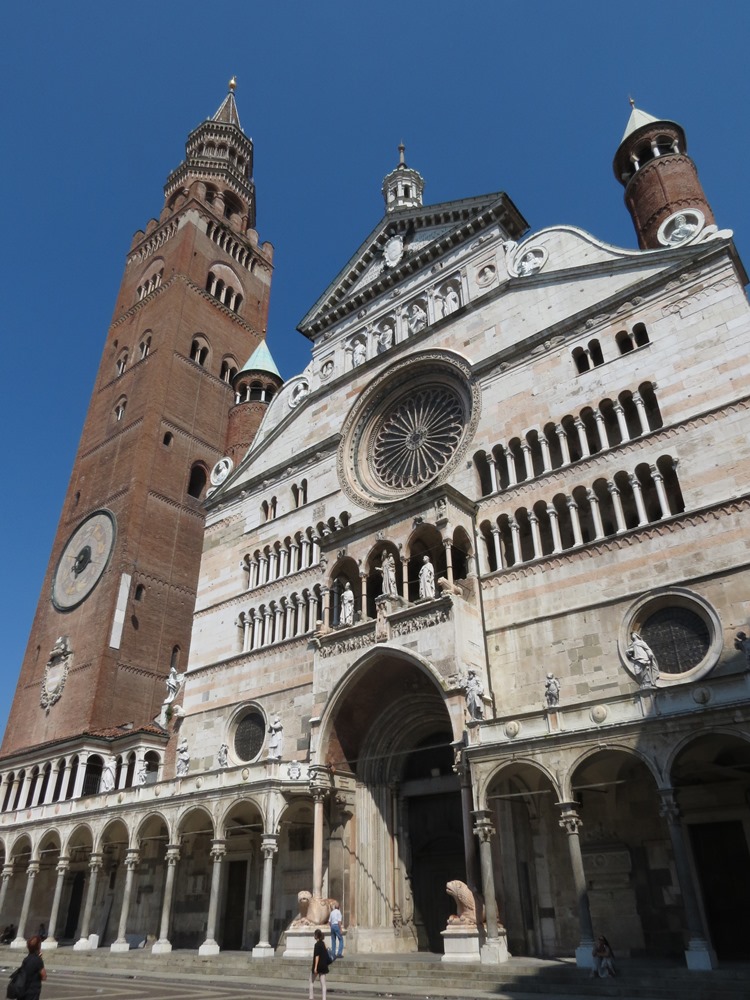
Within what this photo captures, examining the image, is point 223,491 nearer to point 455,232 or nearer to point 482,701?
point 455,232

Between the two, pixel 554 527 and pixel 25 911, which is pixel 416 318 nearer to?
pixel 554 527

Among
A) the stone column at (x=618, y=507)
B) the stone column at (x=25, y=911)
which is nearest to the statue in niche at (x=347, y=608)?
the stone column at (x=618, y=507)

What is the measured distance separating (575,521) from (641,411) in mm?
3383

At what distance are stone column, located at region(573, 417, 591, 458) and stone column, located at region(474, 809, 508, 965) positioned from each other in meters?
9.68

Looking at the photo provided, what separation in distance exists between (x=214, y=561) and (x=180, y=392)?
53.8ft

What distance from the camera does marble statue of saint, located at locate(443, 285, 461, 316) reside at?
2733 cm

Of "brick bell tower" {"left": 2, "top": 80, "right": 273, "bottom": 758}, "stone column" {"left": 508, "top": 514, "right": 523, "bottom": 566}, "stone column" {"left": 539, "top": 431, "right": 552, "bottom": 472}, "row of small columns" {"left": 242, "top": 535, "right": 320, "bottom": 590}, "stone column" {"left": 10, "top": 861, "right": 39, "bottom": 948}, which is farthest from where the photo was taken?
"brick bell tower" {"left": 2, "top": 80, "right": 273, "bottom": 758}

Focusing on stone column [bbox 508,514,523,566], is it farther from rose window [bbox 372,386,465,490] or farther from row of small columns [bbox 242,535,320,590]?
row of small columns [bbox 242,535,320,590]

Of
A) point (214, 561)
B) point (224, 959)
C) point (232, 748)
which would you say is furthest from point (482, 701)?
point (214, 561)

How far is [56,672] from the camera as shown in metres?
35.7

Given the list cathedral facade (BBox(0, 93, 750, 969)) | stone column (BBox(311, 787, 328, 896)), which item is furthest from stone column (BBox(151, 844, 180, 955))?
stone column (BBox(311, 787, 328, 896))

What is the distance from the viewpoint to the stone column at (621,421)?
1984cm

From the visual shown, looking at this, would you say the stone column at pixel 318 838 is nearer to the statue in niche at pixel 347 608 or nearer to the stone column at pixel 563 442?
the statue in niche at pixel 347 608

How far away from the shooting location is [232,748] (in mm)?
25781
